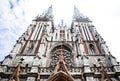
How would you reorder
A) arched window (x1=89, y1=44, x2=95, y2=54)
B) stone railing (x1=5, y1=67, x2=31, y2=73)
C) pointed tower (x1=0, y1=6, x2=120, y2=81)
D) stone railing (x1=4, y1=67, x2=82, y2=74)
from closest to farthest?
Result: pointed tower (x1=0, y1=6, x2=120, y2=81) → stone railing (x1=4, y1=67, x2=82, y2=74) → stone railing (x1=5, y1=67, x2=31, y2=73) → arched window (x1=89, y1=44, x2=95, y2=54)

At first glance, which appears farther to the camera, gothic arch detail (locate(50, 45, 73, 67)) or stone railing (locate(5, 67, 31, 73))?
gothic arch detail (locate(50, 45, 73, 67))

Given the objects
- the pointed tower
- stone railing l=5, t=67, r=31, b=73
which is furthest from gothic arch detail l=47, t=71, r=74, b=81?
stone railing l=5, t=67, r=31, b=73

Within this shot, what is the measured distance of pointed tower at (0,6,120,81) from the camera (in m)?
15.1

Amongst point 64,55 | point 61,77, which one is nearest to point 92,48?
point 64,55

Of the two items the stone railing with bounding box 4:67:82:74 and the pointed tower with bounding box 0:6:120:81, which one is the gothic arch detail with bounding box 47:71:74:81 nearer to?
the pointed tower with bounding box 0:6:120:81

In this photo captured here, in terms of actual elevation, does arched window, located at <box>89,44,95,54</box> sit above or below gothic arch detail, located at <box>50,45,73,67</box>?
above

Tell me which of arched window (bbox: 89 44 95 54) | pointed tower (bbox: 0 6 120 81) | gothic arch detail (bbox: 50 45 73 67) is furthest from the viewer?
arched window (bbox: 89 44 95 54)

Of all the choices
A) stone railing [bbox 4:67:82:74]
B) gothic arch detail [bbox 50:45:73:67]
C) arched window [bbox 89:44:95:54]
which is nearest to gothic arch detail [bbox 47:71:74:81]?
stone railing [bbox 4:67:82:74]

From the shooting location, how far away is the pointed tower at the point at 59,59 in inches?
594

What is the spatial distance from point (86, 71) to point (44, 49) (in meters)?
6.50

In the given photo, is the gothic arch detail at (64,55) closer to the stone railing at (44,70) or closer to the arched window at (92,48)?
the stone railing at (44,70)

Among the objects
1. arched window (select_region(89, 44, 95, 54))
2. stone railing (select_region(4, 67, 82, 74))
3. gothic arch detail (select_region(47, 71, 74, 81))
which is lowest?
gothic arch detail (select_region(47, 71, 74, 81))

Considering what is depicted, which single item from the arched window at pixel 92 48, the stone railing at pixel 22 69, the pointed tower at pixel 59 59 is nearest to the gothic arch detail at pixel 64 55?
the pointed tower at pixel 59 59

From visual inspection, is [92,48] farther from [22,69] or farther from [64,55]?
[22,69]
